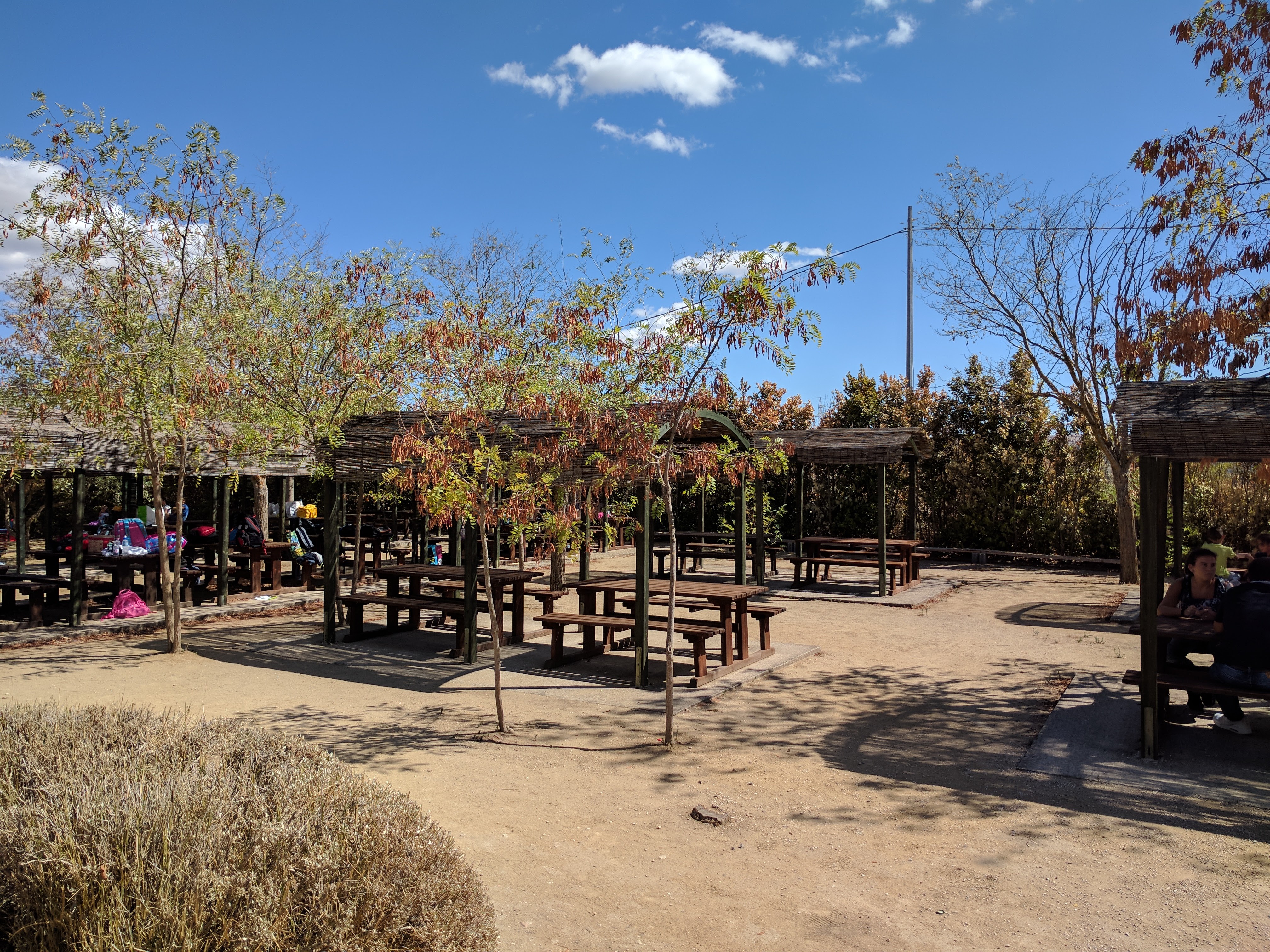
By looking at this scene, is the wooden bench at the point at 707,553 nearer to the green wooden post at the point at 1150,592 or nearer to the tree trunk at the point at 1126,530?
the tree trunk at the point at 1126,530

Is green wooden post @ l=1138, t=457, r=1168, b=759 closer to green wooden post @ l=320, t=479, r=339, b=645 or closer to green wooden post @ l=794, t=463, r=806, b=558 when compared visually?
green wooden post @ l=320, t=479, r=339, b=645

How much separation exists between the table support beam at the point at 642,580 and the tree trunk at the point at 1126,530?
1095 centimetres

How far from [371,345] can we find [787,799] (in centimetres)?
837

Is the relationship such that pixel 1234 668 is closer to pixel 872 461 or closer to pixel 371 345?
pixel 872 461

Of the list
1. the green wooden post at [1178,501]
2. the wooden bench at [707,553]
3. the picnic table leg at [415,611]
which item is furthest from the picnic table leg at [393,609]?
the green wooden post at [1178,501]

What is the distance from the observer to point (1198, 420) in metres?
5.33

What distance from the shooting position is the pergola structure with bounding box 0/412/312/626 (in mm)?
8898

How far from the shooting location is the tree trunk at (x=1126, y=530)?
14547 millimetres

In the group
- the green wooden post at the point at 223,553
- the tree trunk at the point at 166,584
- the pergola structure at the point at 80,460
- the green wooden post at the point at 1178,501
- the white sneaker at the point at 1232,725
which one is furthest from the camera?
the green wooden post at the point at 223,553

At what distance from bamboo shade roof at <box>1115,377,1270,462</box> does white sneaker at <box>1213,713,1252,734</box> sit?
A: 181 centimetres

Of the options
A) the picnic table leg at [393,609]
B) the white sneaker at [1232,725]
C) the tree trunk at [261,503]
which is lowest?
the white sneaker at [1232,725]

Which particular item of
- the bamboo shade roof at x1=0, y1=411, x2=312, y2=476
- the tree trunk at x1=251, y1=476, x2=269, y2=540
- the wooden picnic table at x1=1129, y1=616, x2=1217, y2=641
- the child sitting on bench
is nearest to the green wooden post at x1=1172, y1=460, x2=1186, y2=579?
the wooden picnic table at x1=1129, y1=616, x2=1217, y2=641

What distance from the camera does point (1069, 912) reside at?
3434mm

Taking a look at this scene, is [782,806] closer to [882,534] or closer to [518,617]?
[518,617]
